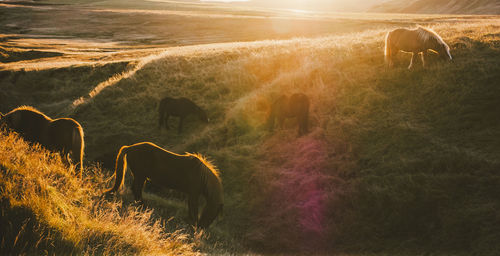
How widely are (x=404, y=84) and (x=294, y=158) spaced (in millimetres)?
6039

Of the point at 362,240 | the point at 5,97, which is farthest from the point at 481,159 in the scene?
the point at 5,97

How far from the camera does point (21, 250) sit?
11.9 feet

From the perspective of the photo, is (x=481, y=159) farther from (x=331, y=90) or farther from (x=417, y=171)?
(x=331, y=90)

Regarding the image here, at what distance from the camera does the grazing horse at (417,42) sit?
1326 cm

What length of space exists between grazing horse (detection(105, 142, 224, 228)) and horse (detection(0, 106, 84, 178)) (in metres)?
1.45

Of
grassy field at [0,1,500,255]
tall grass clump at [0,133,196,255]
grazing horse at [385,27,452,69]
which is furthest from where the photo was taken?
grazing horse at [385,27,452,69]

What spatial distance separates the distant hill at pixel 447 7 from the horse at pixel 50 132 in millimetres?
148215

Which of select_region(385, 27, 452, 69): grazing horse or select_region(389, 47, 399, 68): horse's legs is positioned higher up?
select_region(385, 27, 452, 69): grazing horse

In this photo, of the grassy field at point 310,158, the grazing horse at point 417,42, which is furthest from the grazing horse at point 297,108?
the grazing horse at point 417,42

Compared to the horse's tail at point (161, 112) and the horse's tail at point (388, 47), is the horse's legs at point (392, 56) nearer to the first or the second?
the horse's tail at point (388, 47)

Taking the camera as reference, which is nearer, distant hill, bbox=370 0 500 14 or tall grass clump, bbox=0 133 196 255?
tall grass clump, bbox=0 133 196 255

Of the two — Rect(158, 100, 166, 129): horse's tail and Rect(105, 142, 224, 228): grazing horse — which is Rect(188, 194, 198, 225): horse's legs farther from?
Rect(158, 100, 166, 129): horse's tail

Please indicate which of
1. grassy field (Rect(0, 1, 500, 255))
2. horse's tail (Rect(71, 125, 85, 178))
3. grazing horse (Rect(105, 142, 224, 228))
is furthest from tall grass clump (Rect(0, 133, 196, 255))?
horse's tail (Rect(71, 125, 85, 178))

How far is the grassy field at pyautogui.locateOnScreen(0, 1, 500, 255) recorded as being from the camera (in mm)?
5742
